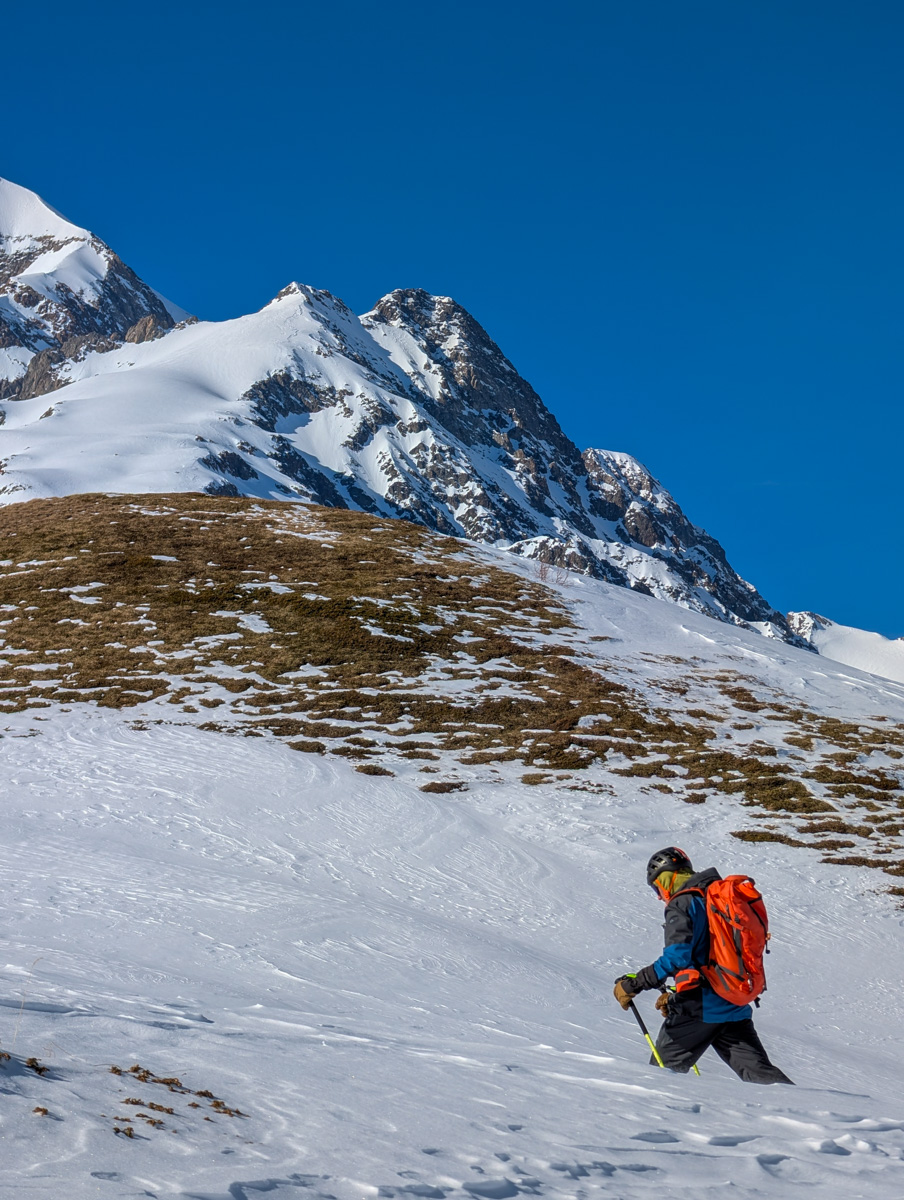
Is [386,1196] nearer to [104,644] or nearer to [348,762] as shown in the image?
[348,762]

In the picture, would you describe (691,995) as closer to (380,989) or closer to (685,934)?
(685,934)

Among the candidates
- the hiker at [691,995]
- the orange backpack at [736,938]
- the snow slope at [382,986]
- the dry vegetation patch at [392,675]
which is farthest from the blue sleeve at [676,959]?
the dry vegetation patch at [392,675]

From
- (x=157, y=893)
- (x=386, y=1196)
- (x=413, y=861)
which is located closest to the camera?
(x=386, y=1196)

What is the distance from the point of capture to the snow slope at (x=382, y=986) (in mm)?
4137

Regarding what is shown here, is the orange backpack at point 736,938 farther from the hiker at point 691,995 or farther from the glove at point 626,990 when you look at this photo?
the glove at point 626,990

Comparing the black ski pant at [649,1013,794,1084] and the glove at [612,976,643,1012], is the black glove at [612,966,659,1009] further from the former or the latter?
the black ski pant at [649,1013,794,1084]

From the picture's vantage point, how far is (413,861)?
14.8m

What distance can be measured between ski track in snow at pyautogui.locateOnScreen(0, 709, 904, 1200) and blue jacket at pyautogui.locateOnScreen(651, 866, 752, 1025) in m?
0.52

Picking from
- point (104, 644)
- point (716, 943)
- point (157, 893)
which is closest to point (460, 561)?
point (104, 644)

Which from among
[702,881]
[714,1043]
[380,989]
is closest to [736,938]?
[702,881]

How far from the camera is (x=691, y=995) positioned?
6.62m

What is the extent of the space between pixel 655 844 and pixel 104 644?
60.5ft

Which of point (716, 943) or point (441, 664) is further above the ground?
point (441, 664)

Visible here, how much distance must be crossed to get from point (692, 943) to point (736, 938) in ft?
1.08
